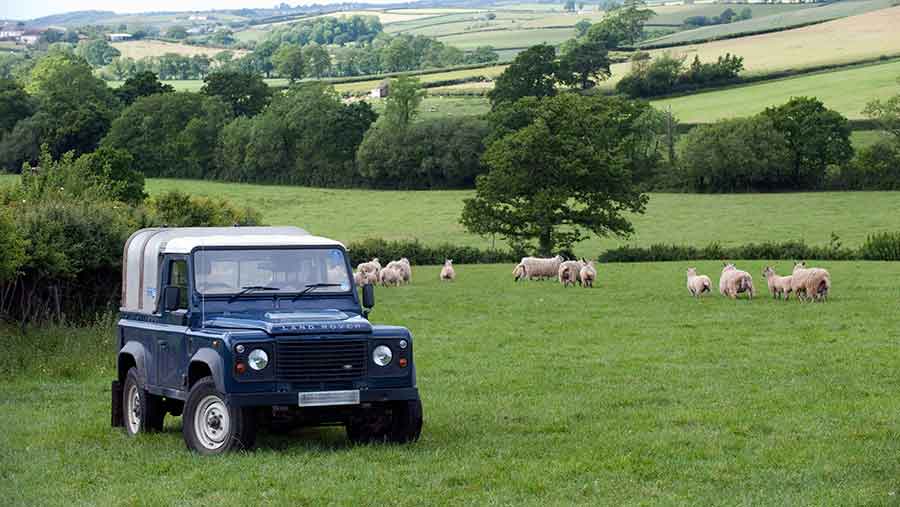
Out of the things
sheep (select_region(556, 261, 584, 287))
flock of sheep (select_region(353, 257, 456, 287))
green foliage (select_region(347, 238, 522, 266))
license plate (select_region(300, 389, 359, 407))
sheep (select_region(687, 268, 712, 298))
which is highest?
license plate (select_region(300, 389, 359, 407))

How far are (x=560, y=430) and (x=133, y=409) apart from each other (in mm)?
5883

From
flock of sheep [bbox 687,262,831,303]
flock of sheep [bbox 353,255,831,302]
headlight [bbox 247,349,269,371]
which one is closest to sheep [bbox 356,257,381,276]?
flock of sheep [bbox 353,255,831,302]

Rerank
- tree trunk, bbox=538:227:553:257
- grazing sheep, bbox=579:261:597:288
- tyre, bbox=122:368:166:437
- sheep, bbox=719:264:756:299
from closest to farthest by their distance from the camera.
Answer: tyre, bbox=122:368:166:437 → sheep, bbox=719:264:756:299 → grazing sheep, bbox=579:261:597:288 → tree trunk, bbox=538:227:553:257

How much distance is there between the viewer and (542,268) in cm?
5500

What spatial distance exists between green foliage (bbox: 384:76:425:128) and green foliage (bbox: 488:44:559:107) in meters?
8.50

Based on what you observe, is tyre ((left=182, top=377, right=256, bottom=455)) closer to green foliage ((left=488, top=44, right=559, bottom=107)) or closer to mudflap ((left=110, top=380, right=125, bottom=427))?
mudflap ((left=110, top=380, right=125, bottom=427))

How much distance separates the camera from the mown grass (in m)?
13.5

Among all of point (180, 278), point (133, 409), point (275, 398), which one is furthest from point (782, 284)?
point (275, 398)

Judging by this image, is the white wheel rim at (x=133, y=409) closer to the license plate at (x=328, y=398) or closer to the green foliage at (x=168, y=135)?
the license plate at (x=328, y=398)

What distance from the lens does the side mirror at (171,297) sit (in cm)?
1677

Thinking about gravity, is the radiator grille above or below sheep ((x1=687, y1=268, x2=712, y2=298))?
above

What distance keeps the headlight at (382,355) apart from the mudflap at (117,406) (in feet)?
14.7

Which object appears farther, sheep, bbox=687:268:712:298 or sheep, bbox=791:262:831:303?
sheep, bbox=687:268:712:298

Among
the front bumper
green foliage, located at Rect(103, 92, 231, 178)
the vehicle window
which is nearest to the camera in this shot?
the front bumper
